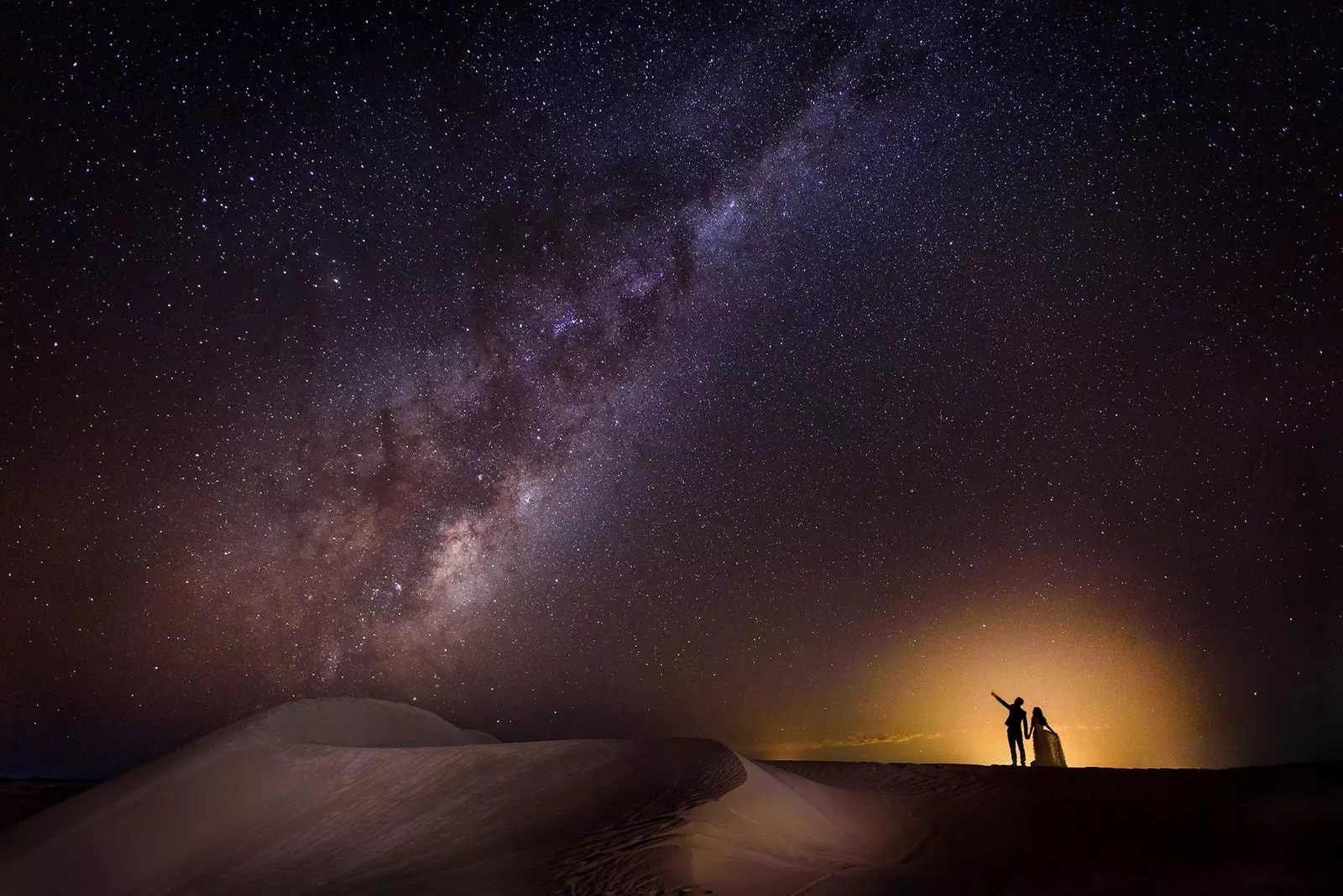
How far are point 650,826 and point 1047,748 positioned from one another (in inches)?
385

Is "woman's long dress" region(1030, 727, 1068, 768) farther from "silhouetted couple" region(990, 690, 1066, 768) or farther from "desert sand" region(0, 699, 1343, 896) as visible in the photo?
"desert sand" region(0, 699, 1343, 896)

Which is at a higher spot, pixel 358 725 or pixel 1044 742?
pixel 358 725

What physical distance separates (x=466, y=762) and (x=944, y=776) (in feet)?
23.1

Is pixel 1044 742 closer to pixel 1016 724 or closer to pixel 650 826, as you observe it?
pixel 1016 724

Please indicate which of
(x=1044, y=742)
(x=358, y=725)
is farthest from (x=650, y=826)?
(x=358, y=725)

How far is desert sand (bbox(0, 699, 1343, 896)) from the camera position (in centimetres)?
695

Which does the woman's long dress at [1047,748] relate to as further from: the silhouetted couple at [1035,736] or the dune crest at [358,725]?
the dune crest at [358,725]

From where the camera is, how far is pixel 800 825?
850cm

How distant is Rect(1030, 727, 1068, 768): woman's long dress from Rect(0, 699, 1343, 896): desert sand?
2874 mm

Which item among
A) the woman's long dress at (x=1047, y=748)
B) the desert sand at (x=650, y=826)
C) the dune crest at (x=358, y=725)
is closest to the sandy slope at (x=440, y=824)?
the desert sand at (x=650, y=826)

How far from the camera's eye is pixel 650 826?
7652 mm

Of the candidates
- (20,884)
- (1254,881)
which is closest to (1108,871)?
(1254,881)

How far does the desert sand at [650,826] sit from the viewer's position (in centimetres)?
695

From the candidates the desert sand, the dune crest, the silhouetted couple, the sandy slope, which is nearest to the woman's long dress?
the silhouetted couple
